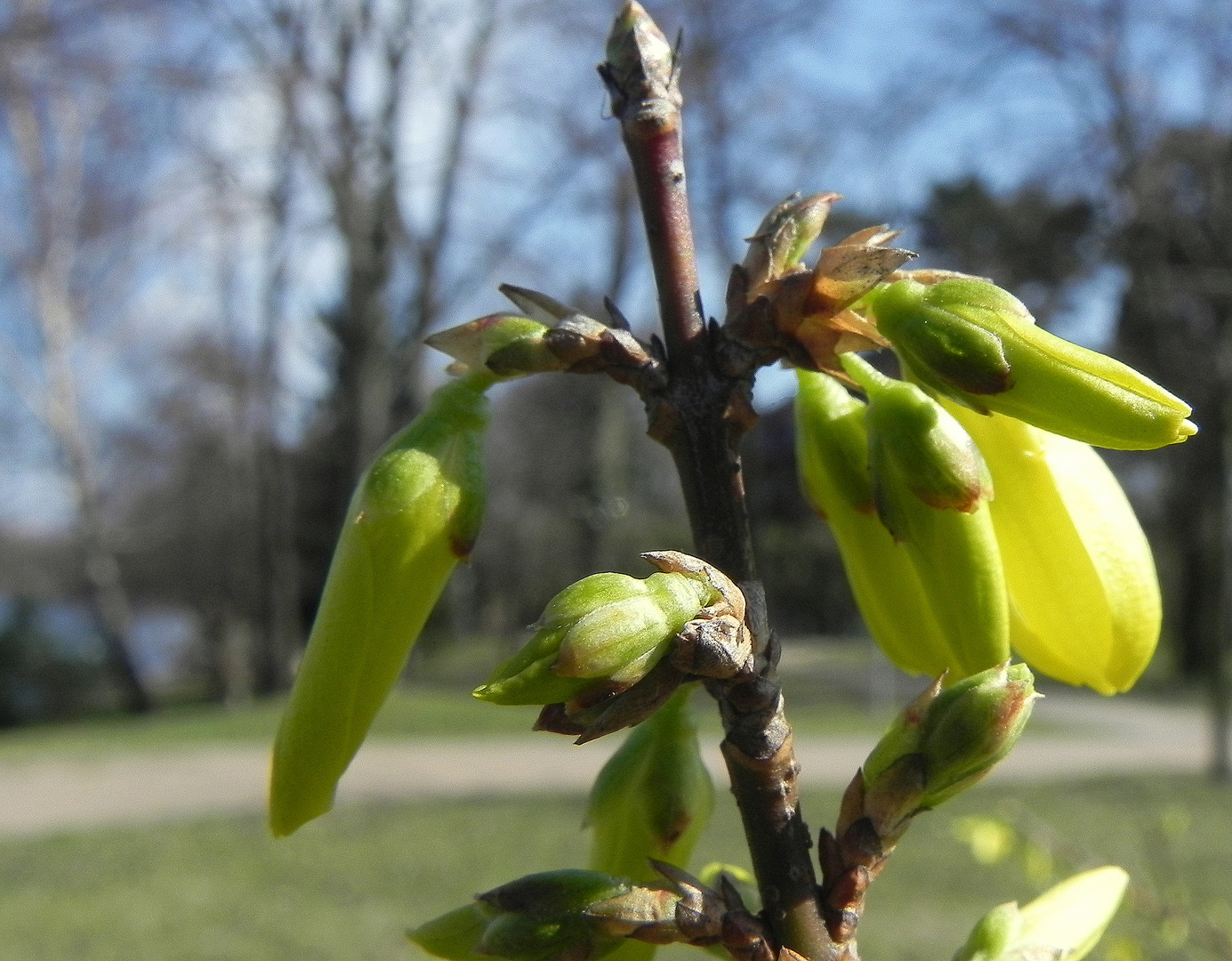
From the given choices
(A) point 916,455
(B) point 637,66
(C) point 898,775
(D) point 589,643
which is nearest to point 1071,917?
(C) point 898,775

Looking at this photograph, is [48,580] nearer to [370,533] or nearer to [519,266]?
[519,266]

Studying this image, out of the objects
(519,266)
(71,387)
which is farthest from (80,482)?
(519,266)

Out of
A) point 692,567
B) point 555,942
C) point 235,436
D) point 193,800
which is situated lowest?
point 193,800

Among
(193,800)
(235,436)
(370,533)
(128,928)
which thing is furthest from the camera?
(235,436)

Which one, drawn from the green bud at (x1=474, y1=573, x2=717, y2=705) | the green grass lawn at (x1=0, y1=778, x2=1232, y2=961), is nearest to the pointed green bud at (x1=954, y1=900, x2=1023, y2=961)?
the green bud at (x1=474, y1=573, x2=717, y2=705)

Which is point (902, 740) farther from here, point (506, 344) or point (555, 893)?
point (506, 344)

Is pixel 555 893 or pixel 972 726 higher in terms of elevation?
pixel 972 726
